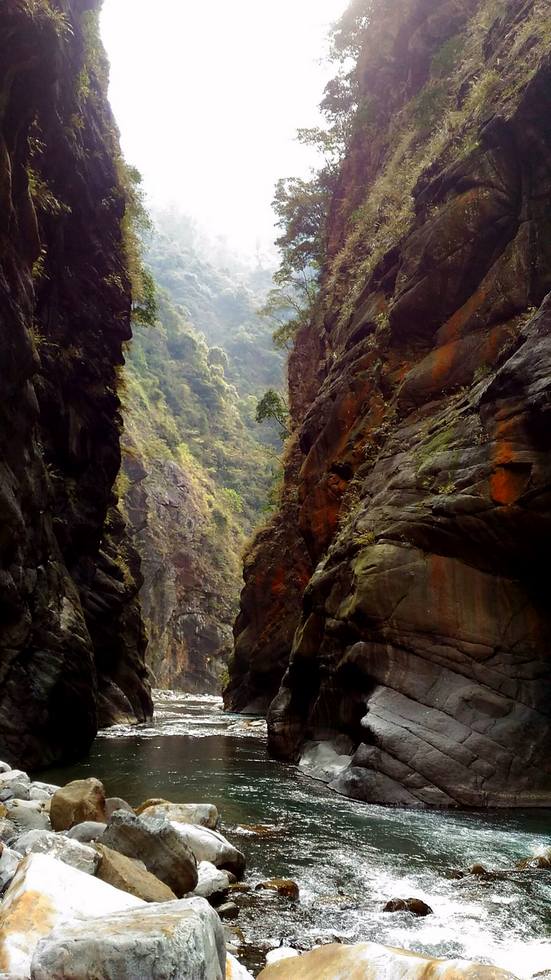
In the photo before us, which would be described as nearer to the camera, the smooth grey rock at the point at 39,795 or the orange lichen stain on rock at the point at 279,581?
the smooth grey rock at the point at 39,795

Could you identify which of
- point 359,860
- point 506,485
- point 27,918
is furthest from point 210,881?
point 506,485

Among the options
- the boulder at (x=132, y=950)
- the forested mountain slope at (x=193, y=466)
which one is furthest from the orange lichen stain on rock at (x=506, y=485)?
the forested mountain slope at (x=193, y=466)

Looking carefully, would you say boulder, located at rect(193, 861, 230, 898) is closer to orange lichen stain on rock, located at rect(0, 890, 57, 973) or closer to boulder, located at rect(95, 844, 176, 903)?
boulder, located at rect(95, 844, 176, 903)

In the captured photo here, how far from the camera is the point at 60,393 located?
1759cm

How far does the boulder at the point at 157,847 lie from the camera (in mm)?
5375

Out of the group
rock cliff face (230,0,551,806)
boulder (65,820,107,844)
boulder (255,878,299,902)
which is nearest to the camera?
boulder (255,878,299,902)

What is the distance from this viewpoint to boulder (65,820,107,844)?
5934 millimetres

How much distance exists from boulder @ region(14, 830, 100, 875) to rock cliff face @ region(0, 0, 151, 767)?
264 inches

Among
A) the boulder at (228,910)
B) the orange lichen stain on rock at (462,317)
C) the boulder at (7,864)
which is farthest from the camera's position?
the orange lichen stain on rock at (462,317)

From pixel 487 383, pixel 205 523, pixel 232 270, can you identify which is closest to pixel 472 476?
pixel 487 383

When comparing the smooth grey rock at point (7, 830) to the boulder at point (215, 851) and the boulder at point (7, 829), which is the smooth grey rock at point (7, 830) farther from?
the boulder at point (215, 851)

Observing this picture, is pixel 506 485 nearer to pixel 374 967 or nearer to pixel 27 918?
pixel 374 967

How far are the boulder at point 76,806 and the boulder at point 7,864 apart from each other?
1739mm

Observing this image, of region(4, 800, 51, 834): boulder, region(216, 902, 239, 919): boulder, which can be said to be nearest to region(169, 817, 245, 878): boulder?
region(216, 902, 239, 919): boulder
